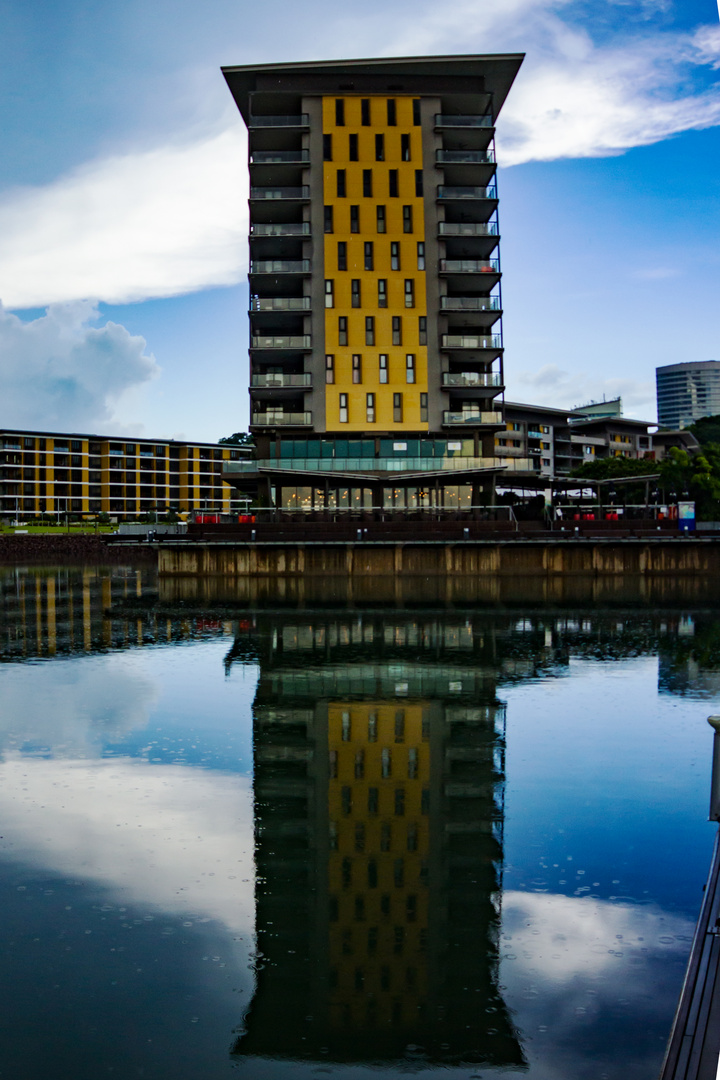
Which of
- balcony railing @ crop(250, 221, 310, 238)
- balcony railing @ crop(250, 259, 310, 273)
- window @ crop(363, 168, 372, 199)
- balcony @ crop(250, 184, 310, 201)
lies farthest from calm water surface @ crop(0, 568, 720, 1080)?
window @ crop(363, 168, 372, 199)

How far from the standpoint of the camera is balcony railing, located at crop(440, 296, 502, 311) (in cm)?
6650

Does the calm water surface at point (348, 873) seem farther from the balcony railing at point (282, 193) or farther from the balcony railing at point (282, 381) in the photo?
the balcony railing at point (282, 193)

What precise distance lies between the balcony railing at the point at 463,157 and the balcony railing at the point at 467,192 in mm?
1779

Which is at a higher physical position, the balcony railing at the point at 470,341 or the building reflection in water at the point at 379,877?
the balcony railing at the point at 470,341

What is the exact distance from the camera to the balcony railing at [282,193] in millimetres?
66250

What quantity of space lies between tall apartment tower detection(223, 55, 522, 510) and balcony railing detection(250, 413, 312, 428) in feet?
0.34

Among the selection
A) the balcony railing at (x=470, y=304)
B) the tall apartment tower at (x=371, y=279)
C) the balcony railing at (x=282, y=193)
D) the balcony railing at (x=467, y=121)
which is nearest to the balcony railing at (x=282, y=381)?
the tall apartment tower at (x=371, y=279)

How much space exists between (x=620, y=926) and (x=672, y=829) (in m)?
3.30

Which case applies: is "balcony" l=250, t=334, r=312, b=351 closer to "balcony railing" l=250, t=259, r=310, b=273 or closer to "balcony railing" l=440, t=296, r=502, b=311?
"balcony railing" l=250, t=259, r=310, b=273

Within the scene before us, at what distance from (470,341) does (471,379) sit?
2999 millimetres

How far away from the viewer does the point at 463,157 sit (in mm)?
67375

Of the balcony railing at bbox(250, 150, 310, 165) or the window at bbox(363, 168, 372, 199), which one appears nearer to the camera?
the balcony railing at bbox(250, 150, 310, 165)

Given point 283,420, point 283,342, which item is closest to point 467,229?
point 283,342

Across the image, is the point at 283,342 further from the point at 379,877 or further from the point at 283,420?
the point at 379,877
